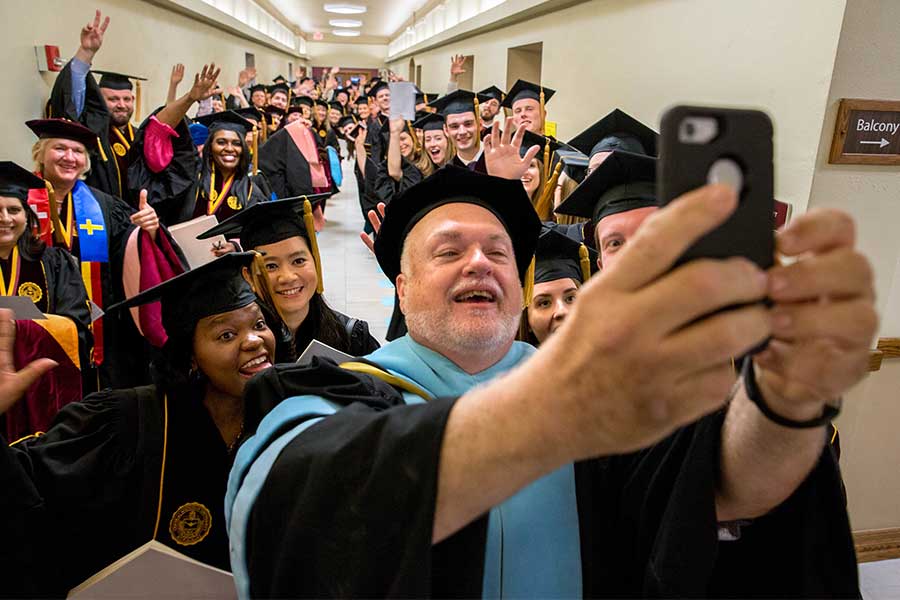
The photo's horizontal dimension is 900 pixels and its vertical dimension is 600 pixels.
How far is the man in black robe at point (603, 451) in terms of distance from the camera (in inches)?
21.9

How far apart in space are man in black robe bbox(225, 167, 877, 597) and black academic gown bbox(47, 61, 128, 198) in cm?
473

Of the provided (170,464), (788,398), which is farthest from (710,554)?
(170,464)

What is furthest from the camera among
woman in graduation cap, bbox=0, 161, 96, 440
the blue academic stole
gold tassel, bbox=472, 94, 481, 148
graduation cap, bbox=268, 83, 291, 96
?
graduation cap, bbox=268, 83, 291, 96

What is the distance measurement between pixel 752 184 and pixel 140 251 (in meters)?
3.92

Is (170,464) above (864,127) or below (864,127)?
below

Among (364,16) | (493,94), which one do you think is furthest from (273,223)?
(364,16)

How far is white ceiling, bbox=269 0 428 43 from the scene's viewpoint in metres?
22.6

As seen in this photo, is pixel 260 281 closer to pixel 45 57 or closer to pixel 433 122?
pixel 45 57

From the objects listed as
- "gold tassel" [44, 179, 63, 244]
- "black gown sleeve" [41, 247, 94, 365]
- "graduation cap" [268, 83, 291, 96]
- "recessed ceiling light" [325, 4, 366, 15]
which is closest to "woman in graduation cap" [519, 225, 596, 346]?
"black gown sleeve" [41, 247, 94, 365]

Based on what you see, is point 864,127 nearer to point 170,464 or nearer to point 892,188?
point 892,188

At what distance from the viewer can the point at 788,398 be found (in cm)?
74

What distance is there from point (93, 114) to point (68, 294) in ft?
9.89

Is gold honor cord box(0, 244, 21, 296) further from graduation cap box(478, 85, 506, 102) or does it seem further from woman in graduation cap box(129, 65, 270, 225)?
graduation cap box(478, 85, 506, 102)

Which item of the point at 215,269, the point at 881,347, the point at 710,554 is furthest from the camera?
the point at 881,347
